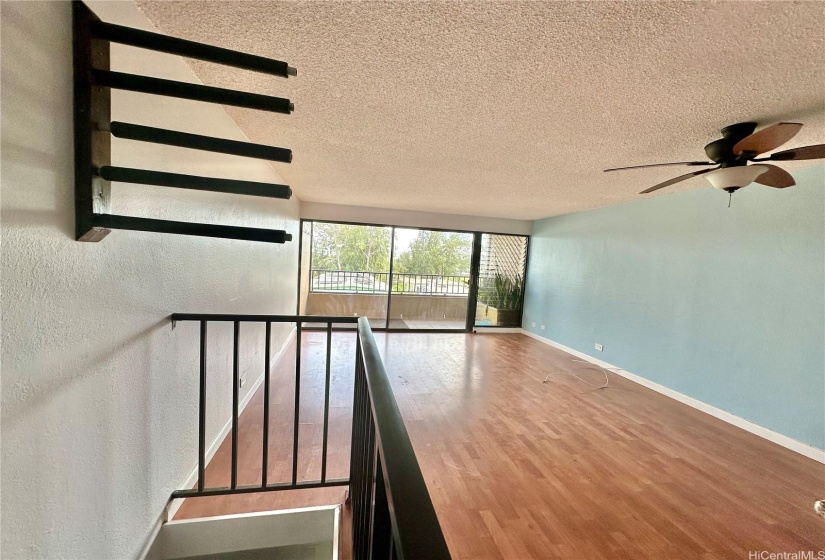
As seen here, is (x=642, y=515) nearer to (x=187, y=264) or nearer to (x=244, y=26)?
(x=187, y=264)

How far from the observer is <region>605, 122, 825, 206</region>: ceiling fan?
1634 mm

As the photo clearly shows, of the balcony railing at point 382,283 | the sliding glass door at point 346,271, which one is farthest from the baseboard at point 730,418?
the sliding glass door at point 346,271

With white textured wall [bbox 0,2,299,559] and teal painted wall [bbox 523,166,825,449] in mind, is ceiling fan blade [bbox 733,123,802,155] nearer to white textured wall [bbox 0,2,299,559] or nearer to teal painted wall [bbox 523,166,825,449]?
teal painted wall [bbox 523,166,825,449]

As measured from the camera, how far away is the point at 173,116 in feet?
4.59

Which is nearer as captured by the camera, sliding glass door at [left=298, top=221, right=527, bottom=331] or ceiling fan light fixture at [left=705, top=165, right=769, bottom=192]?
ceiling fan light fixture at [left=705, top=165, right=769, bottom=192]

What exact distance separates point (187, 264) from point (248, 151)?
45.0 inches

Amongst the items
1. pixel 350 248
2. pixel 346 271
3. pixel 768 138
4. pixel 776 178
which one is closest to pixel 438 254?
pixel 350 248

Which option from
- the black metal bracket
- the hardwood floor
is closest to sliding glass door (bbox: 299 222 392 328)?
the hardwood floor

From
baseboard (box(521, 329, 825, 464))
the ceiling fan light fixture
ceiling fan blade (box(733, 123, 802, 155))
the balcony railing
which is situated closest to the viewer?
ceiling fan blade (box(733, 123, 802, 155))

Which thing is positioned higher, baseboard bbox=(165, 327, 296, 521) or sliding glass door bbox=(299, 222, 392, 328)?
sliding glass door bbox=(299, 222, 392, 328)

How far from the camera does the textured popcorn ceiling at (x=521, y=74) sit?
1.10 metres

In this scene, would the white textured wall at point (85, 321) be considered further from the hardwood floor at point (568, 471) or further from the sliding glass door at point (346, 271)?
the sliding glass door at point (346, 271)

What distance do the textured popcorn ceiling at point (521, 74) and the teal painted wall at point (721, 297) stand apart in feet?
1.97

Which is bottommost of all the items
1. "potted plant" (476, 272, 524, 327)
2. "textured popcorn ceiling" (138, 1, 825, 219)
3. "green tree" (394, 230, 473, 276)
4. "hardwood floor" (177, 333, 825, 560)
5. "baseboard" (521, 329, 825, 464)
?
"hardwood floor" (177, 333, 825, 560)
